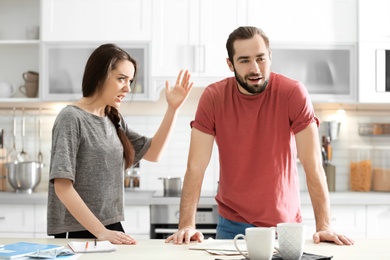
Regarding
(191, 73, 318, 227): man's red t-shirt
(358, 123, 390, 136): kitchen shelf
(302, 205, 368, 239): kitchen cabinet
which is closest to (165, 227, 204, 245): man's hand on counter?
(191, 73, 318, 227): man's red t-shirt

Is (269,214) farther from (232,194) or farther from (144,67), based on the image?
(144,67)

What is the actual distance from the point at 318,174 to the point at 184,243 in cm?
60

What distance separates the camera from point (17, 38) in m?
4.95

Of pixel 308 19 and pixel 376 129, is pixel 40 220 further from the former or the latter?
pixel 376 129

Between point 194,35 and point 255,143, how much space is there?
6.74ft

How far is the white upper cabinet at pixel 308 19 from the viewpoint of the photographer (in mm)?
4520

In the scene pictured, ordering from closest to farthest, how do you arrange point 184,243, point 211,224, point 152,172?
point 184,243, point 211,224, point 152,172

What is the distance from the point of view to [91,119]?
2.52 metres

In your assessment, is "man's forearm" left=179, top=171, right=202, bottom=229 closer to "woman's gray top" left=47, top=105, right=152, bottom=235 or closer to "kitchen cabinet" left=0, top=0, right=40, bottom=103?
"woman's gray top" left=47, top=105, right=152, bottom=235

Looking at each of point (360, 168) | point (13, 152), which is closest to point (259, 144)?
point (360, 168)

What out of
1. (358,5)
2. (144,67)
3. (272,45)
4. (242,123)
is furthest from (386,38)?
(242,123)

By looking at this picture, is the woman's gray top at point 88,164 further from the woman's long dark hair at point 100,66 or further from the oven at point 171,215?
the oven at point 171,215

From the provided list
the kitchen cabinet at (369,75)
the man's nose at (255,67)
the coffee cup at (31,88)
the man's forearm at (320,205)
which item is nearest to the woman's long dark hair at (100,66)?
the man's nose at (255,67)

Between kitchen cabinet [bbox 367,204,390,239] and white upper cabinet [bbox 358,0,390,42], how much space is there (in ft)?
3.70
